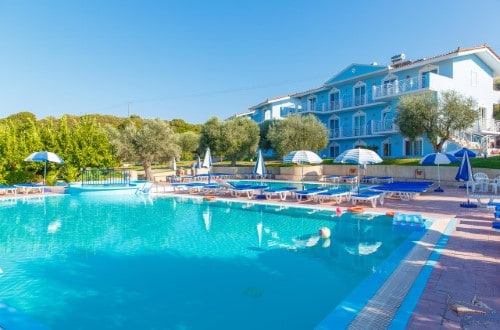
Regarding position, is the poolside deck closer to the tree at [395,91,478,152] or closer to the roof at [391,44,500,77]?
the tree at [395,91,478,152]

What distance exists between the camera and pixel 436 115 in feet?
70.1

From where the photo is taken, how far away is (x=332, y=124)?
3597 cm

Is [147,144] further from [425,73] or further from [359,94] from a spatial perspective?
[425,73]

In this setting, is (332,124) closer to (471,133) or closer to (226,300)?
(471,133)

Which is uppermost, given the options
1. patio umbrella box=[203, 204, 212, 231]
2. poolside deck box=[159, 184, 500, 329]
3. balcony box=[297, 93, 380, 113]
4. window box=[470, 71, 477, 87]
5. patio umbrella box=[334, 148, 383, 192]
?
window box=[470, 71, 477, 87]

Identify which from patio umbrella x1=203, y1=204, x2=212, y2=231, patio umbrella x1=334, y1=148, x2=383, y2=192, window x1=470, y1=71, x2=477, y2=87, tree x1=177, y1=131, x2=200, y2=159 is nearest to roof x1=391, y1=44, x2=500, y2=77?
window x1=470, y1=71, x2=477, y2=87

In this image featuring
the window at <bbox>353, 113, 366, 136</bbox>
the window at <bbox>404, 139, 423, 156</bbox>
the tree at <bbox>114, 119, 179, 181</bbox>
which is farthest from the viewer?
the window at <bbox>353, 113, 366, 136</bbox>

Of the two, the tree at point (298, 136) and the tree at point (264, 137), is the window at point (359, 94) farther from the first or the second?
the tree at point (264, 137)

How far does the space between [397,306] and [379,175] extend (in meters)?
21.8

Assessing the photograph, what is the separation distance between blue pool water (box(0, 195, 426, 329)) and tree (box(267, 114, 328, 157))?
1518 cm

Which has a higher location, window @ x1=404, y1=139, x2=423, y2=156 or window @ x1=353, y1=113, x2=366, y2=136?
window @ x1=353, y1=113, x2=366, y2=136

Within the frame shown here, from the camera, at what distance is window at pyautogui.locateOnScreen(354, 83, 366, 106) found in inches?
1268

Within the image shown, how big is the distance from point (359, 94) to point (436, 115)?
1230 centimetres

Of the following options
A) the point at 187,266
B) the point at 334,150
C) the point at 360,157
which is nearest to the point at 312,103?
the point at 334,150
